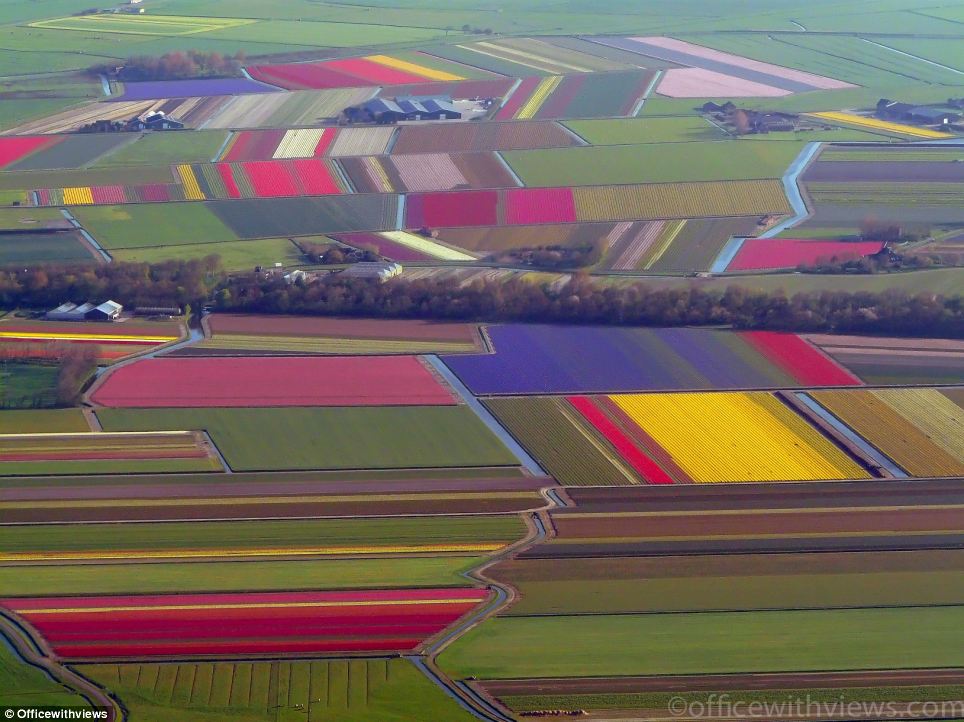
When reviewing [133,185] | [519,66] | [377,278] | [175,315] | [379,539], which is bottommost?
[379,539]

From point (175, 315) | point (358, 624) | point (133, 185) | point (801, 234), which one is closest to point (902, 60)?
point (801, 234)

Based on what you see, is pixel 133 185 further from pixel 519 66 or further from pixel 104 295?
pixel 519 66

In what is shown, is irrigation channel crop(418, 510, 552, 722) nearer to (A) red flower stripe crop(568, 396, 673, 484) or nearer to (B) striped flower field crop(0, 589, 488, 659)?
(B) striped flower field crop(0, 589, 488, 659)

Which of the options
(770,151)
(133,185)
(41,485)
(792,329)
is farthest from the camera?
(770,151)

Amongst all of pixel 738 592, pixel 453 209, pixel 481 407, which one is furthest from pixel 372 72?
pixel 738 592

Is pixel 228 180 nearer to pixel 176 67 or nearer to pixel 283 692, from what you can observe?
pixel 176 67

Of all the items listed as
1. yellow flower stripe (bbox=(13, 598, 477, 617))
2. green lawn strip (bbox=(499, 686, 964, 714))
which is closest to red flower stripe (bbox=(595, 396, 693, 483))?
yellow flower stripe (bbox=(13, 598, 477, 617))
